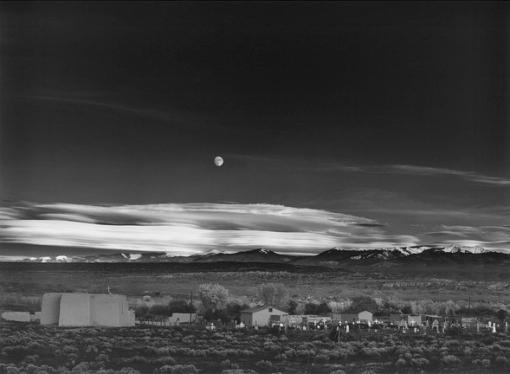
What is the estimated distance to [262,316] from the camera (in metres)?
10.1

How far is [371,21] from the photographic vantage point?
10406 mm

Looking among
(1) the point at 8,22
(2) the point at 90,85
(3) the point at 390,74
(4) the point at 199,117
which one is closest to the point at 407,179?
(3) the point at 390,74

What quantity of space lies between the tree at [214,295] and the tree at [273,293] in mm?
292

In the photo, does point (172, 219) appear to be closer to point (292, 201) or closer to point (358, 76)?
point (292, 201)

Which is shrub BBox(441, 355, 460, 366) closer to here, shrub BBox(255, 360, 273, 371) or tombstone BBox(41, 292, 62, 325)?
shrub BBox(255, 360, 273, 371)

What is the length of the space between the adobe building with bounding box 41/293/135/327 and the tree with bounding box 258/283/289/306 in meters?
1.05

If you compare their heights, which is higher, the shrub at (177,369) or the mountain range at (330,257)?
the mountain range at (330,257)

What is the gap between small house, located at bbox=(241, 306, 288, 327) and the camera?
10.1 meters

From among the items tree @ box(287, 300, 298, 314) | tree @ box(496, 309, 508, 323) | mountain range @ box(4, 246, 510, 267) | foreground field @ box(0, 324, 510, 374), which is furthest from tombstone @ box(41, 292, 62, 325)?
tree @ box(496, 309, 508, 323)

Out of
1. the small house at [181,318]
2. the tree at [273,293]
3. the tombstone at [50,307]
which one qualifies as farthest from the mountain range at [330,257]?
the small house at [181,318]

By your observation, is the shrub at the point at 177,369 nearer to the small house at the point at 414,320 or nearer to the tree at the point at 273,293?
the tree at the point at 273,293

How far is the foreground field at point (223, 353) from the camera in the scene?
32.5ft

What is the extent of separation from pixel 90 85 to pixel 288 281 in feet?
7.28

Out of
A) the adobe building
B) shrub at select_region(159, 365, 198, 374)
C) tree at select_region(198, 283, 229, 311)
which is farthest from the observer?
tree at select_region(198, 283, 229, 311)
